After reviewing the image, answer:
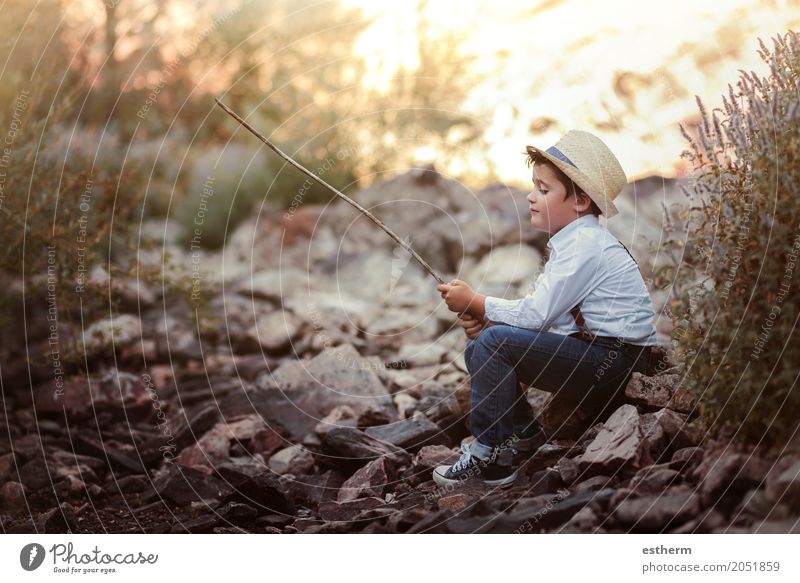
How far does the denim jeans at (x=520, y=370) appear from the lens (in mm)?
3947

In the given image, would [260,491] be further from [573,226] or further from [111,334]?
[111,334]

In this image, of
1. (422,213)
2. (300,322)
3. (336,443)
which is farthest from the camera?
(422,213)

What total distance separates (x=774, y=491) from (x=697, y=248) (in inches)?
44.5

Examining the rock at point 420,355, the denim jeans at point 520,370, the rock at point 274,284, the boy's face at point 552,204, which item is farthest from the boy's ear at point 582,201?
the rock at point 274,284

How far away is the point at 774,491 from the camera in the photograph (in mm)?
3482

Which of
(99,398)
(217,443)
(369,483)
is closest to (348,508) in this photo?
(369,483)

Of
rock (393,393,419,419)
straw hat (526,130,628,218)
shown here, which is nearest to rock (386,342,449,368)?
rock (393,393,419,419)

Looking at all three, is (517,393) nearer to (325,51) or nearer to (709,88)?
(709,88)

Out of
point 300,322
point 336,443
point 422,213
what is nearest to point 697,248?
point 336,443

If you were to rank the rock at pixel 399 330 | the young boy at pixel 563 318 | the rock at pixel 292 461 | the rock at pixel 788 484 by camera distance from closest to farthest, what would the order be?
the rock at pixel 788 484
the young boy at pixel 563 318
the rock at pixel 292 461
the rock at pixel 399 330

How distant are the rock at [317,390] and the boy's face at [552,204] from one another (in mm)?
1924

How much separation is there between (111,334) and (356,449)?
3.10m

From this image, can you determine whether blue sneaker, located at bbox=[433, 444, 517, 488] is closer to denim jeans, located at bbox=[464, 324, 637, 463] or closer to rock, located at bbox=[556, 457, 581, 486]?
denim jeans, located at bbox=[464, 324, 637, 463]

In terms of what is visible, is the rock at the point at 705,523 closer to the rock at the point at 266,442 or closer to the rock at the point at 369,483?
the rock at the point at 369,483
